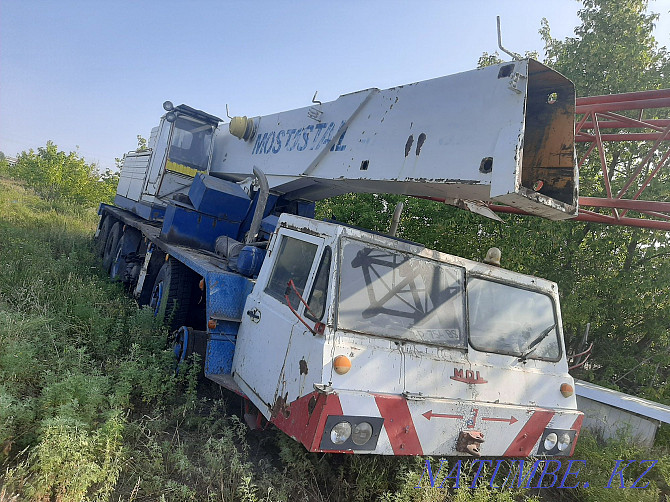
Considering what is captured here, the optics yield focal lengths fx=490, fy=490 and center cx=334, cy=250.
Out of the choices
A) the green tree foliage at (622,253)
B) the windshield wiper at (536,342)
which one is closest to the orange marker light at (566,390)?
the windshield wiper at (536,342)

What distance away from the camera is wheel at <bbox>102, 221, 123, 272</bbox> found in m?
8.41

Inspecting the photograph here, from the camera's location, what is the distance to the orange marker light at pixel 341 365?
265cm

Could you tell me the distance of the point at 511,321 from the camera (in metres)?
3.51

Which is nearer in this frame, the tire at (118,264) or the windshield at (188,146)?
the windshield at (188,146)

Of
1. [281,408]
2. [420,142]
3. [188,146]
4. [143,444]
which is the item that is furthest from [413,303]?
[188,146]

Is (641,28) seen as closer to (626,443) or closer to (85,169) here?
(626,443)

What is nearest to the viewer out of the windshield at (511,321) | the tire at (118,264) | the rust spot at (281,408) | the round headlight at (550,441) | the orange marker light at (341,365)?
the orange marker light at (341,365)

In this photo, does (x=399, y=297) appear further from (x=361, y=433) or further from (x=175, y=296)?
(x=175, y=296)

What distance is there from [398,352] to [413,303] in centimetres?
37

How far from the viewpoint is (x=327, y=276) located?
299 cm

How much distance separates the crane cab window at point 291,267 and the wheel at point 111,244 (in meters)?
5.71

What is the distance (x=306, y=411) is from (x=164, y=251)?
3489 mm

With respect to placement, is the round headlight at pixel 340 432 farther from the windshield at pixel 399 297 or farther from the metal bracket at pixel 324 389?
the windshield at pixel 399 297

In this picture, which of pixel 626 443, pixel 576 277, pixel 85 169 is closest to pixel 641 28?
pixel 576 277
